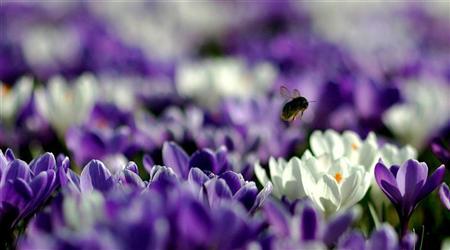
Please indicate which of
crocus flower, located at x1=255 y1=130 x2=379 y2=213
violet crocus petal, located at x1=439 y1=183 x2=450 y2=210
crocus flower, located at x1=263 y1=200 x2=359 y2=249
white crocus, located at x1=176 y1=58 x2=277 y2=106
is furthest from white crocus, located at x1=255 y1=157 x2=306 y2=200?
white crocus, located at x1=176 y1=58 x2=277 y2=106

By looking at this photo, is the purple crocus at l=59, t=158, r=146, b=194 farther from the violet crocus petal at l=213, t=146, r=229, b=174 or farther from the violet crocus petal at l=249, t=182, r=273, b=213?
the violet crocus petal at l=213, t=146, r=229, b=174

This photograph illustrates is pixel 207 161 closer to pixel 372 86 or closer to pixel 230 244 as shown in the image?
pixel 230 244

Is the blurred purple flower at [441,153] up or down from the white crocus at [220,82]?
up

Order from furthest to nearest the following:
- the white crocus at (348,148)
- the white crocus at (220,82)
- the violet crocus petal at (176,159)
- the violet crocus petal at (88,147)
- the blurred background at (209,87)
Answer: the white crocus at (220,82), the blurred background at (209,87), the violet crocus petal at (88,147), the white crocus at (348,148), the violet crocus petal at (176,159)

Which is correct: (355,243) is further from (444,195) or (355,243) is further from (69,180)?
(69,180)

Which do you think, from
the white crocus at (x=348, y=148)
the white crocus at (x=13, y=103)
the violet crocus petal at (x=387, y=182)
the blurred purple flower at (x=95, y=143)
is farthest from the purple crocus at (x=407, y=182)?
the white crocus at (x=13, y=103)

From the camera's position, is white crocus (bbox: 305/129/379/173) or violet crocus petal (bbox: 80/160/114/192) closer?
violet crocus petal (bbox: 80/160/114/192)

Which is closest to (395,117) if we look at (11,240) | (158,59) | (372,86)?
(372,86)

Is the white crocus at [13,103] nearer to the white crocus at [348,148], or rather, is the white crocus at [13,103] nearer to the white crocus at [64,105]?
the white crocus at [64,105]
